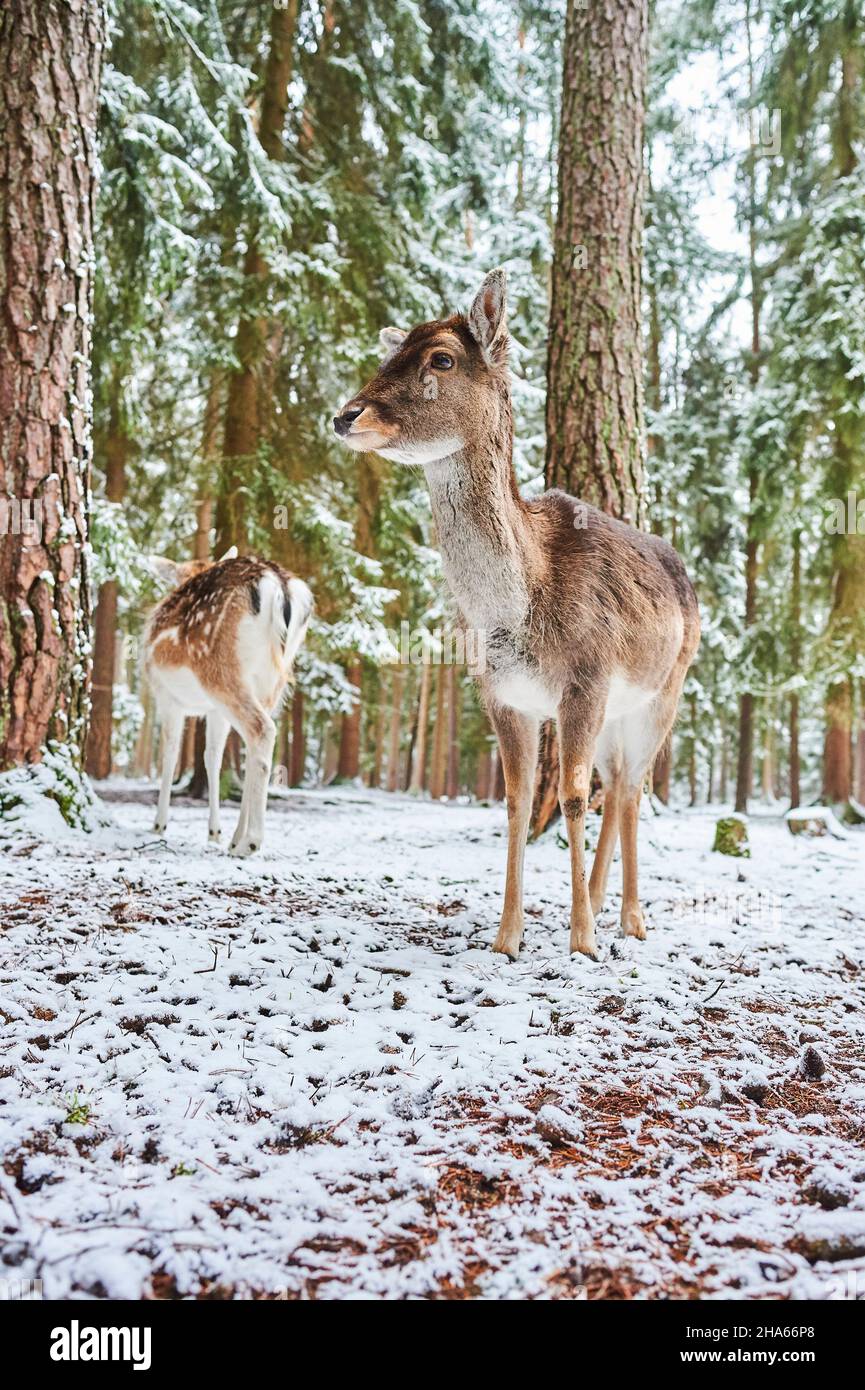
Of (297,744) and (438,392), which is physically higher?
(438,392)

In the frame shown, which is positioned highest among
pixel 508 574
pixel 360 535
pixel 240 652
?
pixel 360 535

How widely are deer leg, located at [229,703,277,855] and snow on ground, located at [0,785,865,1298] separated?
4.25 feet

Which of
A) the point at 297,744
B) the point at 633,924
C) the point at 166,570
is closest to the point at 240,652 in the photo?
the point at 166,570

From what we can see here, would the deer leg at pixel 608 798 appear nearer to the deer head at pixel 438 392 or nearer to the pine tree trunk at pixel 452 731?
the deer head at pixel 438 392

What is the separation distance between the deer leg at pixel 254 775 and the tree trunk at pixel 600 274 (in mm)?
1878

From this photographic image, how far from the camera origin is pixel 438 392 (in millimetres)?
3201

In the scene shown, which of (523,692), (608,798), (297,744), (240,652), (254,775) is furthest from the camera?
(297,744)

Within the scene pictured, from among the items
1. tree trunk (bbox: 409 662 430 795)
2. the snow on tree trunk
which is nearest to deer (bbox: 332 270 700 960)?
the snow on tree trunk

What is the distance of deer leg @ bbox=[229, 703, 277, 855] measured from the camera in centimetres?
549

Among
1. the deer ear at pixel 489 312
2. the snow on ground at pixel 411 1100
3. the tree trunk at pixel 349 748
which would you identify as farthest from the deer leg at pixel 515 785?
the tree trunk at pixel 349 748

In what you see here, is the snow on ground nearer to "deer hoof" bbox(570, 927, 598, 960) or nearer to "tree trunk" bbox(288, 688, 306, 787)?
"deer hoof" bbox(570, 927, 598, 960)

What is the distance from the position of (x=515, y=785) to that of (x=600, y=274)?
14.3 feet

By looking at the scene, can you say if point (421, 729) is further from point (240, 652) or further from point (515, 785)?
point (515, 785)

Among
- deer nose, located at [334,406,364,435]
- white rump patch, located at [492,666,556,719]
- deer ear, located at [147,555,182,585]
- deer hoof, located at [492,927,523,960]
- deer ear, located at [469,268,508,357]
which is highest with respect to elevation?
deer ear, located at [469,268,508,357]
